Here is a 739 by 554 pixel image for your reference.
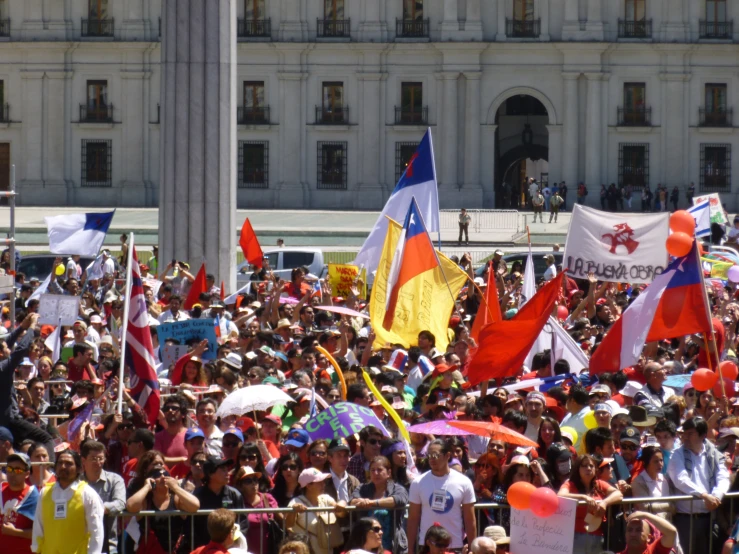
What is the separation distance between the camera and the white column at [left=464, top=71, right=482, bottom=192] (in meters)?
55.0

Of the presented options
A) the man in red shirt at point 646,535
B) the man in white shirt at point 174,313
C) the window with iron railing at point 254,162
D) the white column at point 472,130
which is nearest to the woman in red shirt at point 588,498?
the man in red shirt at point 646,535

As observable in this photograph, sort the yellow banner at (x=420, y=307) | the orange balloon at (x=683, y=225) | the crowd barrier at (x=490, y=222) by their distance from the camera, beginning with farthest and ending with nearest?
the crowd barrier at (x=490, y=222) → the yellow banner at (x=420, y=307) → the orange balloon at (x=683, y=225)

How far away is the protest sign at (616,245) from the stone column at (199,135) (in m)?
8.20

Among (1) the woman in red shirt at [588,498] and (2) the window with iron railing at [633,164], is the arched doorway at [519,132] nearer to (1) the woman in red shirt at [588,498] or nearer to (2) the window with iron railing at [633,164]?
(2) the window with iron railing at [633,164]

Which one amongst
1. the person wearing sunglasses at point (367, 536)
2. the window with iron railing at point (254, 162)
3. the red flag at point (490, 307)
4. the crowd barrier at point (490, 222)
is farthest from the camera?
the window with iron railing at point (254, 162)

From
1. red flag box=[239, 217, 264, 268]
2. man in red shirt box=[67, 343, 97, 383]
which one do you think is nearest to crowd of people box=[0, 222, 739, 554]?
man in red shirt box=[67, 343, 97, 383]

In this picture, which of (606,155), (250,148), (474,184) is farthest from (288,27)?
(606,155)

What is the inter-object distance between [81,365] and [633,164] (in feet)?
141

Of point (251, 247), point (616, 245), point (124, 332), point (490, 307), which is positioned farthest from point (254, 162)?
point (124, 332)

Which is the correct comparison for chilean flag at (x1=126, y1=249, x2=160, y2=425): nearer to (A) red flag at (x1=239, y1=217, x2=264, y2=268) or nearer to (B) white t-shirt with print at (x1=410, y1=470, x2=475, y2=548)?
(B) white t-shirt with print at (x1=410, y1=470, x2=475, y2=548)

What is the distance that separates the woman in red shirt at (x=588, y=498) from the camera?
31.2 feet

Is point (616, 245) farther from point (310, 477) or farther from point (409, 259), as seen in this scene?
point (310, 477)

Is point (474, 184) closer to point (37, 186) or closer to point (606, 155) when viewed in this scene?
point (606, 155)

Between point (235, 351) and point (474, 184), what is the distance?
40.6 m
